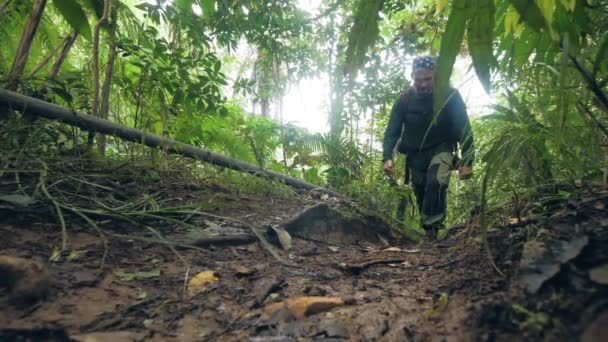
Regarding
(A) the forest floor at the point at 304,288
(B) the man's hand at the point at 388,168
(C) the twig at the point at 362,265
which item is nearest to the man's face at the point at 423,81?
(B) the man's hand at the point at 388,168

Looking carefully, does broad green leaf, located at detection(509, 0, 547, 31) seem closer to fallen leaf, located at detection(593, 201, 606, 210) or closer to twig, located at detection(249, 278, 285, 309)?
fallen leaf, located at detection(593, 201, 606, 210)

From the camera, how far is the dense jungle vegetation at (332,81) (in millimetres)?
1094

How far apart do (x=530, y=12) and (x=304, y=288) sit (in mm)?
1071

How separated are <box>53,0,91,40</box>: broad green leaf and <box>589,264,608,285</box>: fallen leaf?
4.60 feet

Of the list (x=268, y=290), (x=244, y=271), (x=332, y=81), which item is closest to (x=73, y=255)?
(x=244, y=271)

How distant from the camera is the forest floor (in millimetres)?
899

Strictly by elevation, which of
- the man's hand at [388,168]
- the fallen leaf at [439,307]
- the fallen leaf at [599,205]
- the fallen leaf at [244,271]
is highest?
the man's hand at [388,168]

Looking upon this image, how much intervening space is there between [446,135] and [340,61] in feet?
9.05

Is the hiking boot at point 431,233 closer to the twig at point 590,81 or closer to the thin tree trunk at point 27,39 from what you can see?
the twig at point 590,81

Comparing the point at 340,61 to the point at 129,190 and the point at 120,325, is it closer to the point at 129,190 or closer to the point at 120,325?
the point at 129,190

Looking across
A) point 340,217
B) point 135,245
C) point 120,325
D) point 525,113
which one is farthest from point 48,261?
point 525,113

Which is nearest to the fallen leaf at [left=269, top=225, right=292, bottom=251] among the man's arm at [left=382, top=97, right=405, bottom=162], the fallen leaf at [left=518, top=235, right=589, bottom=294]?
the fallen leaf at [left=518, top=235, right=589, bottom=294]

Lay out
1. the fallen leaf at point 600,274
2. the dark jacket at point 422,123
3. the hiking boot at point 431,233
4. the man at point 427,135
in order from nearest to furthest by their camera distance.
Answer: the fallen leaf at point 600,274
the hiking boot at point 431,233
the man at point 427,135
the dark jacket at point 422,123

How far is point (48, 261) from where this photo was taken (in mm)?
1369
